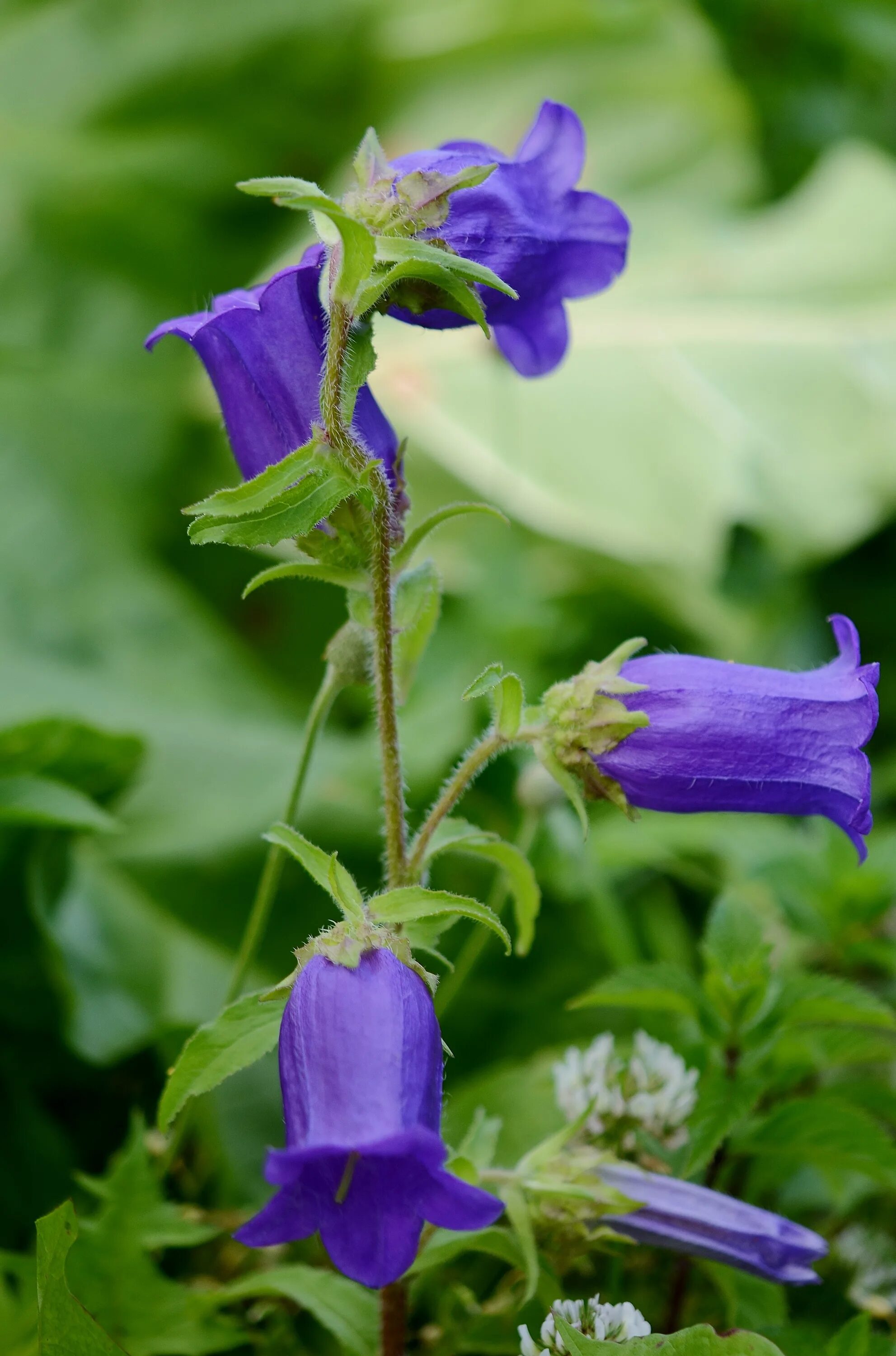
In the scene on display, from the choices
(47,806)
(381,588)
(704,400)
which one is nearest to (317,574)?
(381,588)

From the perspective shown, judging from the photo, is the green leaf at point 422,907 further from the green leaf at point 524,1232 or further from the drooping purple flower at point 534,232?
the drooping purple flower at point 534,232

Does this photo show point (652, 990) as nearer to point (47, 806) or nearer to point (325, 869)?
point (325, 869)

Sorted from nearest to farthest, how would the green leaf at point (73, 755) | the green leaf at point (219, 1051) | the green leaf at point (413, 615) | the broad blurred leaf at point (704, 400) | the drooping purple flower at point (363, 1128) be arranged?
the drooping purple flower at point (363, 1128), the green leaf at point (219, 1051), the green leaf at point (413, 615), the green leaf at point (73, 755), the broad blurred leaf at point (704, 400)

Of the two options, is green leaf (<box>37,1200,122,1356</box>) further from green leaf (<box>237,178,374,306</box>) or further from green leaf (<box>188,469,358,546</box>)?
green leaf (<box>237,178,374,306</box>)

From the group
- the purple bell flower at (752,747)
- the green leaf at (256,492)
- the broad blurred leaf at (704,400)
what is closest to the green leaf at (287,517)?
the green leaf at (256,492)

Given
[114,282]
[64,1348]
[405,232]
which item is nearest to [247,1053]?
[64,1348]

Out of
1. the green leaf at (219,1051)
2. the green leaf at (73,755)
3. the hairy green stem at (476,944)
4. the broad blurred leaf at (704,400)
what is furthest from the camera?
the broad blurred leaf at (704,400)
